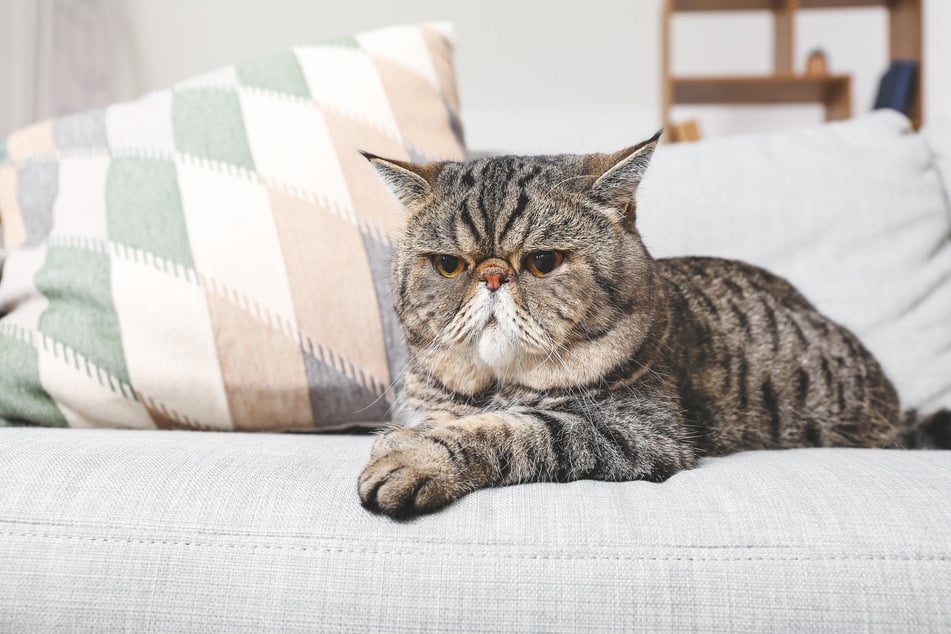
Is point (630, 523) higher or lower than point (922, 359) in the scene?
higher

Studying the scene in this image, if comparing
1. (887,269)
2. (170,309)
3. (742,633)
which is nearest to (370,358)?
(170,309)

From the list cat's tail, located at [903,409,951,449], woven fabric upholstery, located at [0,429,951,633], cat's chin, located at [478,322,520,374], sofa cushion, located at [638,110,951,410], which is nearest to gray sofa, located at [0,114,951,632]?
woven fabric upholstery, located at [0,429,951,633]

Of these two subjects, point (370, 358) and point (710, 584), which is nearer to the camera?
point (710, 584)

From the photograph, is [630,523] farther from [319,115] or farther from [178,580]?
[319,115]

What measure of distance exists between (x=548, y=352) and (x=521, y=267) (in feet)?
0.35

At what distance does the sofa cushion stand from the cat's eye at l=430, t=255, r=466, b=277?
1.71 ft

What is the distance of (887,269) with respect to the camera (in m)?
1.21

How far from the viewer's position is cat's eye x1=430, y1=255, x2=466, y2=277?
0.85 meters

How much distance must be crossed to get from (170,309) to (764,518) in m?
0.83

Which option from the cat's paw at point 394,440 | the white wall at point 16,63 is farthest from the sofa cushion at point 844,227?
the white wall at point 16,63

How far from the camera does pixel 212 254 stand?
3.43 feet

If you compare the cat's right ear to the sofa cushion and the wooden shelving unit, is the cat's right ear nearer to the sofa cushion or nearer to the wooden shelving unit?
the sofa cushion

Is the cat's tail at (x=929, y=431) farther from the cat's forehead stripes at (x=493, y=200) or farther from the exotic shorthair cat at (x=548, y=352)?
the cat's forehead stripes at (x=493, y=200)

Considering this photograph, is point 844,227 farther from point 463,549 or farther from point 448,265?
point 463,549
